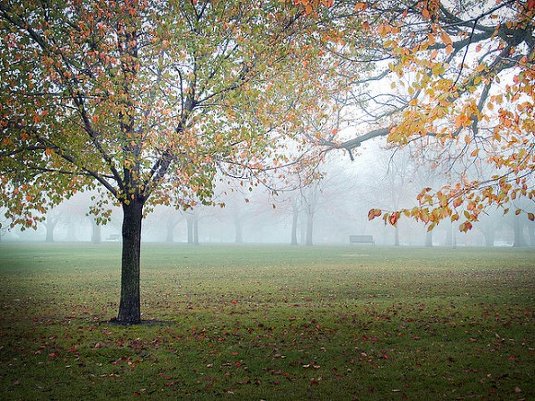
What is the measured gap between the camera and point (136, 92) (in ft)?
31.1

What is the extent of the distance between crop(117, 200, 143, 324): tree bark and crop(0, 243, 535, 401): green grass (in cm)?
51

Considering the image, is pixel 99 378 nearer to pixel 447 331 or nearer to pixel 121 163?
pixel 121 163

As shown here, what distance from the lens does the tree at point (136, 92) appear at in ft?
29.8

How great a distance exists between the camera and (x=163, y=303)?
13.8 meters

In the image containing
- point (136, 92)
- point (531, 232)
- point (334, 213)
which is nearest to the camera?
point (136, 92)

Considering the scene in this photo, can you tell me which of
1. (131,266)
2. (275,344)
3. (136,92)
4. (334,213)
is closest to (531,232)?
(334,213)

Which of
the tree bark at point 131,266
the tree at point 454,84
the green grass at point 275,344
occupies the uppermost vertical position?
the tree at point 454,84

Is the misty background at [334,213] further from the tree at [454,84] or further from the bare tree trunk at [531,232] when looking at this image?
the tree at [454,84]

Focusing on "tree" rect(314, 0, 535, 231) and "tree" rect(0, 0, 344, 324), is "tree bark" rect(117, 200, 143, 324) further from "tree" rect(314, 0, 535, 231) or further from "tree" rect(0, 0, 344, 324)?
"tree" rect(314, 0, 535, 231)

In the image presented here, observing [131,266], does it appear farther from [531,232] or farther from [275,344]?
[531,232]

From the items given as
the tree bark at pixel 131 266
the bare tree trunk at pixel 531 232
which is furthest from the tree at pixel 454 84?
the bare tree trunk at pixel 531 232

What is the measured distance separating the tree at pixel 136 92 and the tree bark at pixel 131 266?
22mm

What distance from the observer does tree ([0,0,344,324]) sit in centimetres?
909

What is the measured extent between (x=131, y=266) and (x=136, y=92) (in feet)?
12.5
